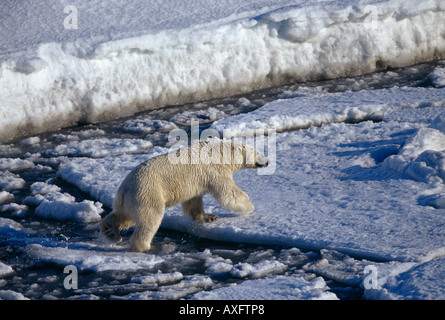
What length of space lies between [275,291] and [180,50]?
21.9 ft

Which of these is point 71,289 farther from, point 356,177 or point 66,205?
point 356,177

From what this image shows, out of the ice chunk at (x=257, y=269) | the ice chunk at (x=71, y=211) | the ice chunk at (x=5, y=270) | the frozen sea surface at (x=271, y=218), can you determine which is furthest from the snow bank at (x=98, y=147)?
the ice chunk at (x=257, y=269)

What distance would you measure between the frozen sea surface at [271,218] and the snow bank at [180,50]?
0.73 m

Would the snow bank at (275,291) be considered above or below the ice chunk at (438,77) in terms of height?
below

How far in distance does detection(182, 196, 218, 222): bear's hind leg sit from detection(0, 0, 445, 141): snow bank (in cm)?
443

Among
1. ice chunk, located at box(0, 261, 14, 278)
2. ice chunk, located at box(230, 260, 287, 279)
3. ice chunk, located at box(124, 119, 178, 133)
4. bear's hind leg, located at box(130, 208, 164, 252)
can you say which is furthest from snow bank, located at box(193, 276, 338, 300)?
ice chunk, located at box(124, 119, 178, 133)

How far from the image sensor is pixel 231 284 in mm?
5246

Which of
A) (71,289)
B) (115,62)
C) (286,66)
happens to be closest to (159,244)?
(71,289)

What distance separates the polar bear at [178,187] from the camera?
579cm

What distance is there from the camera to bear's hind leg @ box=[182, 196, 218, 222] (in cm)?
638

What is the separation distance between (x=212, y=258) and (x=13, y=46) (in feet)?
20.2

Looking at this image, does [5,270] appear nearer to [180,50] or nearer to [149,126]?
[149,126]

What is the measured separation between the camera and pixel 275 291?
5.04 meters

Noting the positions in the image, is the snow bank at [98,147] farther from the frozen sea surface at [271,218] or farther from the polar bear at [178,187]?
the polar bear at [178,187]
